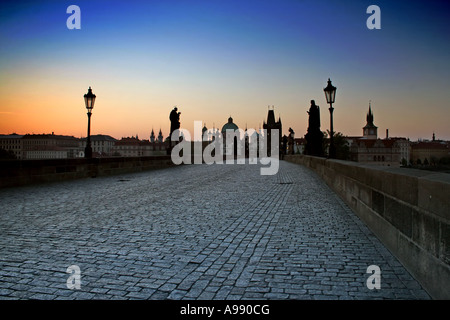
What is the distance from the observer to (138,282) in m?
3.31

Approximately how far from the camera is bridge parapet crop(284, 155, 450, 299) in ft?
9.25

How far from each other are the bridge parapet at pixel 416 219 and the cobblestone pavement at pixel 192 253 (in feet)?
0.63

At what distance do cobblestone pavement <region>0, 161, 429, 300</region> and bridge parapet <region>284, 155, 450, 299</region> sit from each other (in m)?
0.19

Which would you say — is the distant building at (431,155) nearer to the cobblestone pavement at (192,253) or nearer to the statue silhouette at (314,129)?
the cobblestone pavement at (192,253)

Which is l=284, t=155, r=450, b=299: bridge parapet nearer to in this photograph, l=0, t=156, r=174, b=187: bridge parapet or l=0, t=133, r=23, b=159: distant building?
l=0, t=156, r=174, b=187: bridge parapet

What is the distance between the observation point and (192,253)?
4.27 meters

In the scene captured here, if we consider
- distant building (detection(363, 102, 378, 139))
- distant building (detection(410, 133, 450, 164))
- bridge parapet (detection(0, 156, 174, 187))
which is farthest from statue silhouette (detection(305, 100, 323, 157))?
distant building (detection(363, 102, 378, 139))

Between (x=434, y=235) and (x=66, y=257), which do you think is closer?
(x=434, y=235)

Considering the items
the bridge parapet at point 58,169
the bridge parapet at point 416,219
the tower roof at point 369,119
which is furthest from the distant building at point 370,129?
the bridge parapet at point 416,219
